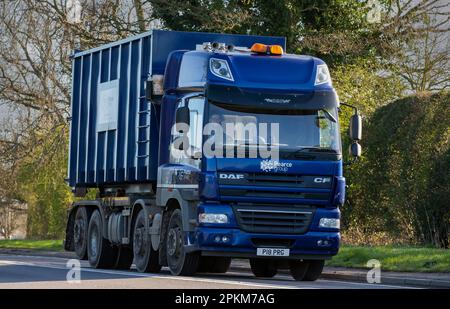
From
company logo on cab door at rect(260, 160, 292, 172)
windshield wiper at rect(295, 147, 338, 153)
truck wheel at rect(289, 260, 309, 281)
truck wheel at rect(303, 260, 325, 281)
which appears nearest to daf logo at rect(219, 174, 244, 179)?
company logo on cab door at rect(260, 160, 292, 172)

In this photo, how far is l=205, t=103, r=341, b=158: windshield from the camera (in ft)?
65.5

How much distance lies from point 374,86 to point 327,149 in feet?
55.0

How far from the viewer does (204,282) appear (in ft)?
60.6

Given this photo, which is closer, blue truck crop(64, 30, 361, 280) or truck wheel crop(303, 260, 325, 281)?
blue truck crop(64, 30, 361, 280)

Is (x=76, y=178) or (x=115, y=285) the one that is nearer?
(x=115, y=285)

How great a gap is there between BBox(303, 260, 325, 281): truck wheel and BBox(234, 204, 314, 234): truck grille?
1241mm

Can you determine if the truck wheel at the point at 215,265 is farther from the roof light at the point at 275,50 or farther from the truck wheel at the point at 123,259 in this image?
the roof light at the point at 275,50

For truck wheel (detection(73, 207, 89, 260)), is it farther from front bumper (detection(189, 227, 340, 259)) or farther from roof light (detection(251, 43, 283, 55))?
roof light (detection(251, 43, 283, 55))

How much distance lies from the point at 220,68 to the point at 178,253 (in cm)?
322

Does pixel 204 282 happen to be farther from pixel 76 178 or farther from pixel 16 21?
pixel 16 21

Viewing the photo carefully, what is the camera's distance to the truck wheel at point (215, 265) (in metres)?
23.7

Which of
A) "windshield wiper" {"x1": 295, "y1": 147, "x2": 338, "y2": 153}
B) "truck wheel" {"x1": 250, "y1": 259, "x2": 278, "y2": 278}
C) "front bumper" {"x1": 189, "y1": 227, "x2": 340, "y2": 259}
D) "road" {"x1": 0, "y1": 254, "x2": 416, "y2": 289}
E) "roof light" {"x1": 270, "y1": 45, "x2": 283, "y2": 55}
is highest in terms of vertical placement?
"roof light" {"x1": 270, "y1": 45, "x2": 283, "y2": 55}

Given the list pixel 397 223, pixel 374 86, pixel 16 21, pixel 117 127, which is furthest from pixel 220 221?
pixel 16 21
